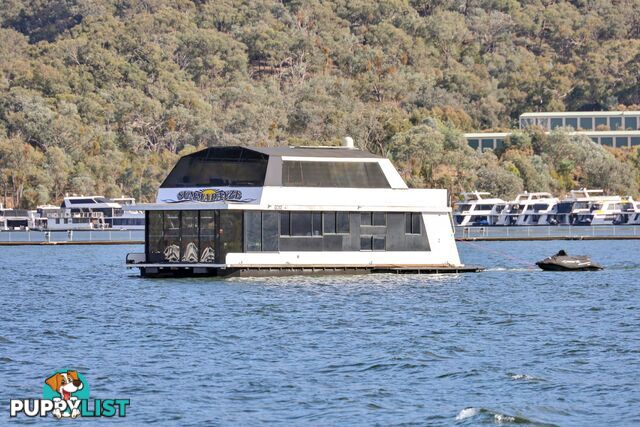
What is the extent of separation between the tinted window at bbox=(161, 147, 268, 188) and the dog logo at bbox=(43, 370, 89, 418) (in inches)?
1040

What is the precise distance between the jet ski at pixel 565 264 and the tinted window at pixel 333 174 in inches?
482

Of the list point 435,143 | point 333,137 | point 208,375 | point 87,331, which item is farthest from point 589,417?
point 333,137

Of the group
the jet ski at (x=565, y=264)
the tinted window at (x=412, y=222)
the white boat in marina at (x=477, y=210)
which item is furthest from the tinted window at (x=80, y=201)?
the tinted window at (x=412, y=222)

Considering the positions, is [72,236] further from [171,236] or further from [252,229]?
[252,229]

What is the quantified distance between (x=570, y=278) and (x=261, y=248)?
55.5 feet

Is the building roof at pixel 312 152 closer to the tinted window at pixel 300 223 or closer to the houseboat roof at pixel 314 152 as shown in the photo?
the houseboat roof at pixel 314 152

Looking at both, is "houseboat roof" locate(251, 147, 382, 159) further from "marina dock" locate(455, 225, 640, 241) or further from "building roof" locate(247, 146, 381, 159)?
"marina dock" locate(455, 225, 640, 241)

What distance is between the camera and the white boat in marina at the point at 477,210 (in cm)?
17650

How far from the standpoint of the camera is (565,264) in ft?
229

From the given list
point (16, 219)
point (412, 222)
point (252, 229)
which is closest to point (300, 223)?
point (252, 229)

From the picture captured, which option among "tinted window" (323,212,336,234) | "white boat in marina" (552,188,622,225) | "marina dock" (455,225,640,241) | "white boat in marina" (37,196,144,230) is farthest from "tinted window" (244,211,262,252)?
"white boat in marina" (552,188,622,225)

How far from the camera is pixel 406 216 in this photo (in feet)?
201

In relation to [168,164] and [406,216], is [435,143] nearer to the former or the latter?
[168,164]

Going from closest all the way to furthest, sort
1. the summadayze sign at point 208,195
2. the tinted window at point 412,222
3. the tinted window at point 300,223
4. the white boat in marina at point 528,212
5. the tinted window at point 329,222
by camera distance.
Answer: the summadayze sign at point 208,195 → the tinted window at point 300,223 → the tinted window at point 329,222 → the tinted window at point 412,222 → the white boat in marina at point 528,212
